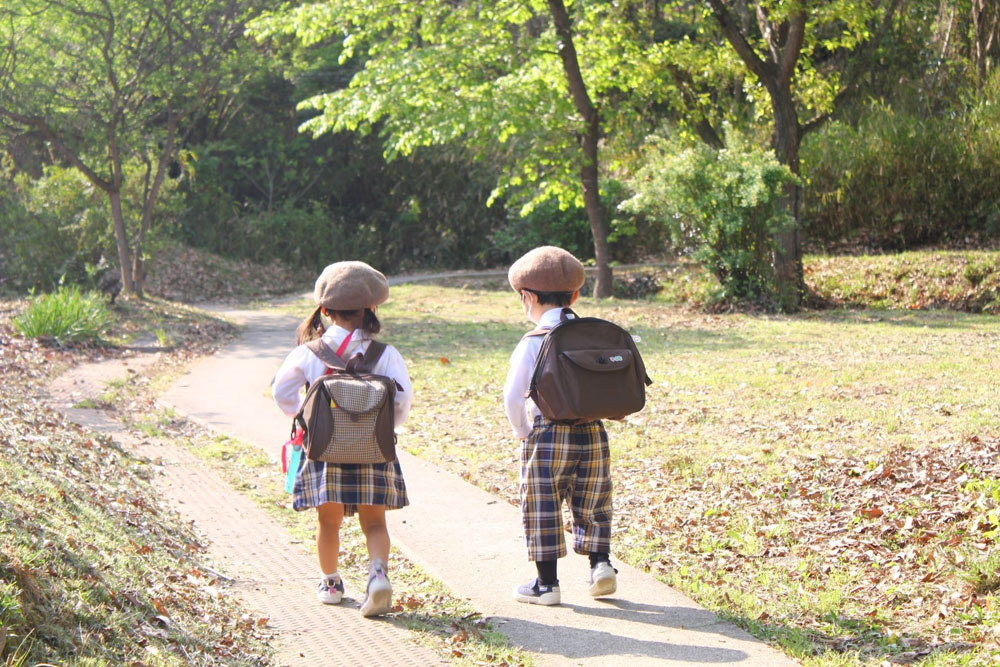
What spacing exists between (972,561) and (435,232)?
25113mm

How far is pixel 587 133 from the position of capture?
61.1ft

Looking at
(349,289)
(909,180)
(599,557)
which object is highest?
(909,180)

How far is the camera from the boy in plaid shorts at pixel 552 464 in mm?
4594

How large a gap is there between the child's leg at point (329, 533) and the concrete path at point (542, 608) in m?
0.62

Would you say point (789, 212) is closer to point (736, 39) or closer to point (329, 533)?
point (736, 39)

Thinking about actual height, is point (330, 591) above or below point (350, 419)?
below

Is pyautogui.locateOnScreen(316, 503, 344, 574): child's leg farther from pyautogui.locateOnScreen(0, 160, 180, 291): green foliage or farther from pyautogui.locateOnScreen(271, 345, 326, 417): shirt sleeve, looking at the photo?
pyautogui.locateOnScreen(0, 160, 180, 291): green foliage

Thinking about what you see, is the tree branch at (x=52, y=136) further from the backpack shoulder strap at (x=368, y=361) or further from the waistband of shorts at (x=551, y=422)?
the waistband of shorts at (x=551, y=422)

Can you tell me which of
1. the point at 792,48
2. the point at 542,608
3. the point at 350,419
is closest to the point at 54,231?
the point at 792,48

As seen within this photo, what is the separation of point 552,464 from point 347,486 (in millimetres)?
911

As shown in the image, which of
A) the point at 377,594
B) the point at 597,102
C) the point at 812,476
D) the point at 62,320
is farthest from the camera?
the point at 597,102

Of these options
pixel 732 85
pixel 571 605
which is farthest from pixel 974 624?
pixel 732 85

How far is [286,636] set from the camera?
168 inches

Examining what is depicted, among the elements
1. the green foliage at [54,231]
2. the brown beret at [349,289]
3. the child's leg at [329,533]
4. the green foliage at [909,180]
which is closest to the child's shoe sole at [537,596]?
the child's leg at [329,533]
